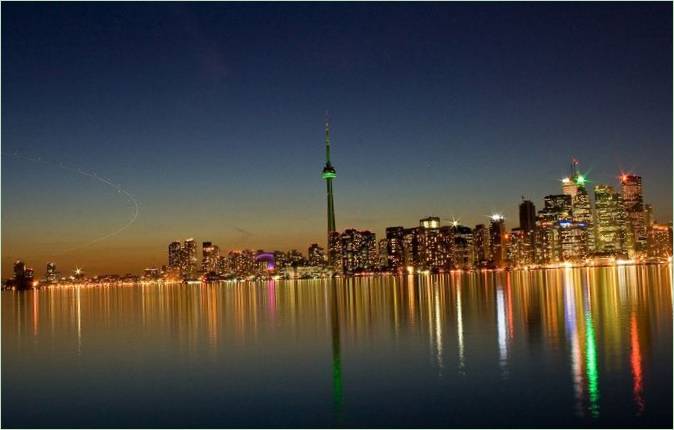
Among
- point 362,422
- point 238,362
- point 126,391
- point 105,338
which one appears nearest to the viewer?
point 362,422

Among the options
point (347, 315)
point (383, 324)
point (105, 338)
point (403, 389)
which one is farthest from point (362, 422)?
point (347, 315)

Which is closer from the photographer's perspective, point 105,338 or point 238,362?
point 238,362

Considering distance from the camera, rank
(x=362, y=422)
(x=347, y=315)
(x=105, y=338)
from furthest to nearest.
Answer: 1. (x=347, y=315)
2. (x=105, y=338)
3. (x=362, y=422)

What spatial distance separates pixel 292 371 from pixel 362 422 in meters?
9.85

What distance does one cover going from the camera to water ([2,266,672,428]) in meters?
22.5

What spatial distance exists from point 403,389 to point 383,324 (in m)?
22.5

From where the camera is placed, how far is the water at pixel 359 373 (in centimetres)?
2255

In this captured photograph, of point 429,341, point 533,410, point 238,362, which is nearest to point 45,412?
point 238,362

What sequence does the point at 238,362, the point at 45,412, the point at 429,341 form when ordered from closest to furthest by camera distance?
1. the point at 45,412
2. the point at 238,362
3. the point at 429,341

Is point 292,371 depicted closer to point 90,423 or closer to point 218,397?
point 218,397

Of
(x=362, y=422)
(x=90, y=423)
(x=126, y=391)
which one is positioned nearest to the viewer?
(x=362, y=422)

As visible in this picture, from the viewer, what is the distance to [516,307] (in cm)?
5900

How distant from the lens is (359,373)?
2961 cm

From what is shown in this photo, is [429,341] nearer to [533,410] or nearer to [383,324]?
[383,324]
